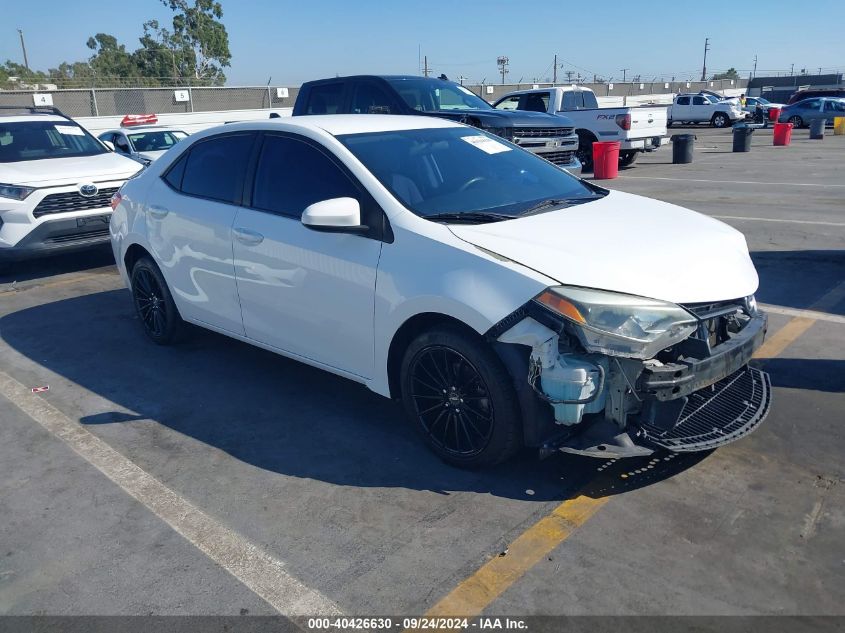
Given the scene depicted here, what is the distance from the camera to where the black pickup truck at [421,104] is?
1101cm

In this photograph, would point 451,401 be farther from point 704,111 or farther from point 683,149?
point 704,111

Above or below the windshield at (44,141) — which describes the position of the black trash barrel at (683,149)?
below

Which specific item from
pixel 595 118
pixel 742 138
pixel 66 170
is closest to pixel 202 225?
pixel 66 170

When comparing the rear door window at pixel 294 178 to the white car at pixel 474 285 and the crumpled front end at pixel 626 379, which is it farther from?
the crumpled front end at pixel 626 379

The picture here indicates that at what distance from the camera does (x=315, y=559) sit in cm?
324

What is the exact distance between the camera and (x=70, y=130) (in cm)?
1012

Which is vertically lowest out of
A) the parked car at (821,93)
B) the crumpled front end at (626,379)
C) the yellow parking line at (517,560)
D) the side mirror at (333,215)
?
the yellow parking line at (517,560)

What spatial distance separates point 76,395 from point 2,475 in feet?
3.73

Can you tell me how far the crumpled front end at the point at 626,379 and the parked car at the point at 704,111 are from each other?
33211 millimetres

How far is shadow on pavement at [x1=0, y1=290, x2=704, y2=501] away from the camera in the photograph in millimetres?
3848

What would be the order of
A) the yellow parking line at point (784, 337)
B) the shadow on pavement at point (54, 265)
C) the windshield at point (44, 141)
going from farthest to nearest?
the windshield at point (44, 141) < the shadow on pavement at point (54, 265) < the yellow parking line at point (784, 337)

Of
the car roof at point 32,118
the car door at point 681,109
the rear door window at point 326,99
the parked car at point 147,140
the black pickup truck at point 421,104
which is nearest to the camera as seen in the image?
the car roof at point 32,118

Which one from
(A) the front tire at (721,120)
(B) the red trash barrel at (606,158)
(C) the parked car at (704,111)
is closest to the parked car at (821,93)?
(C) the parked car at (704,111)

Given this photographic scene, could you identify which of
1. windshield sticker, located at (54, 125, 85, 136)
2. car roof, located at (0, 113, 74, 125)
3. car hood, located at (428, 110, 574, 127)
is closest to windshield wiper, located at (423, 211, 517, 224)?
car hood, located at (428, 110, 574, 127)
